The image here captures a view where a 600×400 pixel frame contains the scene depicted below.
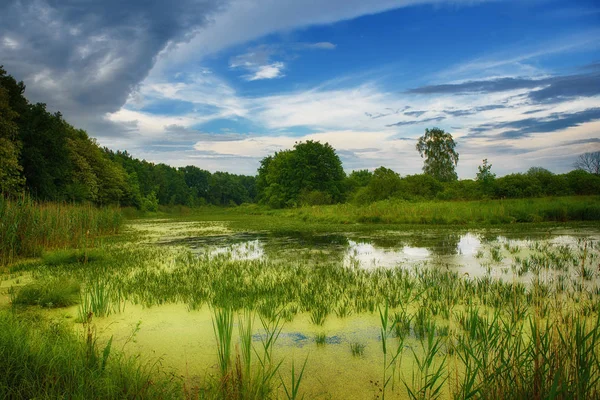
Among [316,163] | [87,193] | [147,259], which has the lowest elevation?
[147,259]

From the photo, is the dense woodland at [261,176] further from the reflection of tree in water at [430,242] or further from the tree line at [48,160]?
the reflection of tree in water at [430,242]

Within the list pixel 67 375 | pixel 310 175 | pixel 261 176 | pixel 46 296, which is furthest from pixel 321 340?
pixel 261 176

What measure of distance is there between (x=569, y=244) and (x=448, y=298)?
7.30 meters

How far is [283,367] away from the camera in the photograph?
3.36 m

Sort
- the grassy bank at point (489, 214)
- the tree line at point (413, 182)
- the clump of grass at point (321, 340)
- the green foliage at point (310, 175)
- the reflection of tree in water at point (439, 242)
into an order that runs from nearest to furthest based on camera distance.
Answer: the clump of grass at point (321, 340) < the reflection of tree in water at point (439, 242) < the grassy bank at point (489, 214) < the tree line at point (413, 182) < the green foliage at point (310, 175)

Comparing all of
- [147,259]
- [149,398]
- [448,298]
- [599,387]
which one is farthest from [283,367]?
[147,259]

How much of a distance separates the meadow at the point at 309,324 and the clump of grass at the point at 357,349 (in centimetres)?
1

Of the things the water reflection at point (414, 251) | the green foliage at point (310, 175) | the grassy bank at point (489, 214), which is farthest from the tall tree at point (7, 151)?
the green foliage at point (310, 175)

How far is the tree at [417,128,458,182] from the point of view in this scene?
5334cm

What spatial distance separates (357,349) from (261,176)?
68346 mm

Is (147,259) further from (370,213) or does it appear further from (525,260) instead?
(370,213)

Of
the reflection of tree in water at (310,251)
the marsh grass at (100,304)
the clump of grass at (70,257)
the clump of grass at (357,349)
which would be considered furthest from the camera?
the reflection of tree in water at (310,251)

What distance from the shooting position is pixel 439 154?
5422 cm

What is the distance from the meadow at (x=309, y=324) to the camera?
2.62 metres
